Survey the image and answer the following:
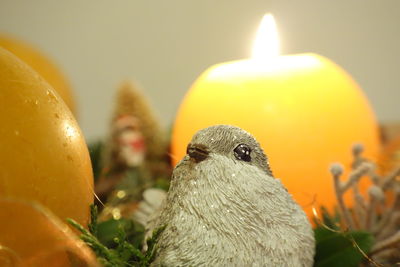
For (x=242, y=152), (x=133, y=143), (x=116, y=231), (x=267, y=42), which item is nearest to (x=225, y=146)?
(x=242, y=152)

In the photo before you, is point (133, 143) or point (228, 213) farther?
point (133, 143)

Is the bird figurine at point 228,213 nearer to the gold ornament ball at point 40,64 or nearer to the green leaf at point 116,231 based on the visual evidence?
the green leaf at point 116,231

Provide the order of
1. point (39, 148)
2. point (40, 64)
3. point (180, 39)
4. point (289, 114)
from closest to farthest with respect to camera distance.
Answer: point (39, 148) < point (289, 114) < point (40, 64) < point (180, 39)

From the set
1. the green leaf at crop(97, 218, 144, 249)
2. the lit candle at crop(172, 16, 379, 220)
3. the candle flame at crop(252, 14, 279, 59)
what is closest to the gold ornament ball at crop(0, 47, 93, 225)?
the green leaf at crop(97, 218, 144, 249)

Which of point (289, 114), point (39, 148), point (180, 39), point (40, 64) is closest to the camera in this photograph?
point (39, 148)

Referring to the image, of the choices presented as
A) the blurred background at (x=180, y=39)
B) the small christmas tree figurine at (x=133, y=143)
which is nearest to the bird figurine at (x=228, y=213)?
the small christmas tree figurine at (x=133, y=143)

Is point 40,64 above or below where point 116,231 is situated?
above

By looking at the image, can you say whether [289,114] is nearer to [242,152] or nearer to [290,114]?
[290,114]
